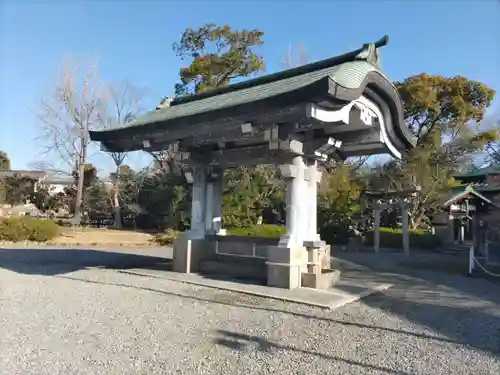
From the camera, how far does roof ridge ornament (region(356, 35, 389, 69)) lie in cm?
667

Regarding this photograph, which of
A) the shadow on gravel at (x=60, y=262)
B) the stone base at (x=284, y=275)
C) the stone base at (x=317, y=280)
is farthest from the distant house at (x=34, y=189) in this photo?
the stone base at (x=317, y=280)

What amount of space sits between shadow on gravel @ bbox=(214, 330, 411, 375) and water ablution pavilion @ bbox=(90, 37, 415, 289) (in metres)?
2.65

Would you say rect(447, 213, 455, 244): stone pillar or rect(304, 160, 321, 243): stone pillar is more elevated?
rect(304, 160, 321, 243): stone pillar

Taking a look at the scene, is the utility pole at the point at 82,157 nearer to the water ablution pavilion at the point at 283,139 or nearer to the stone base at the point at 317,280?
the water ablution pavilion at the point at 283,139

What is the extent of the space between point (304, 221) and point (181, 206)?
1560 cm

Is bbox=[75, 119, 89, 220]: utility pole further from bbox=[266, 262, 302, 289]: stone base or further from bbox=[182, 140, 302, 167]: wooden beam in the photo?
bbox=[266, 262, 302, 289]: stone base

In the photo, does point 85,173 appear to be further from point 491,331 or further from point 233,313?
point 491,331

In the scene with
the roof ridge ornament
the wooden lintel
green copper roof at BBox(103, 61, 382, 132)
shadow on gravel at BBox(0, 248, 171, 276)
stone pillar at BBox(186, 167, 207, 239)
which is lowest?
shadow on gravel at BBox(0, 248, 171, 276)

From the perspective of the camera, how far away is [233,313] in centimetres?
523

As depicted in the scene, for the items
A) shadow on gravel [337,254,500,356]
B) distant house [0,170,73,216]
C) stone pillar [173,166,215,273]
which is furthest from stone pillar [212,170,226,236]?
distant house [0,170,73,216]

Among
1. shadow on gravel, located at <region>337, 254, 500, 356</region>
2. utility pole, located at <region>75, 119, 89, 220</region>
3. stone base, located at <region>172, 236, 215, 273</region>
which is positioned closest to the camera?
shadow on gravel, located at <region>337, 254, 500, 356</region>

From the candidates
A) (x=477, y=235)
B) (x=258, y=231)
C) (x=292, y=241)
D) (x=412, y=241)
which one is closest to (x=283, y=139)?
(x=292, y=241)

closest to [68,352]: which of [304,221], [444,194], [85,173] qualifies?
[304,221]

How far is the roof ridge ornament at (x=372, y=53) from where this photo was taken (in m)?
6.67
